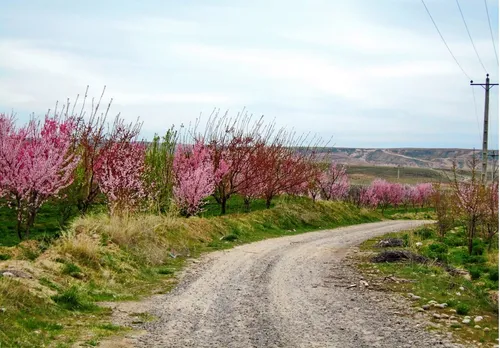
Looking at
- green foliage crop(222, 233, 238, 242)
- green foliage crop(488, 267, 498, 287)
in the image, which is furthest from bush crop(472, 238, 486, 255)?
green foliage crop(222, 233, 238, 242)

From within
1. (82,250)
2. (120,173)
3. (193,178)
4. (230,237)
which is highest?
A: (120,173)

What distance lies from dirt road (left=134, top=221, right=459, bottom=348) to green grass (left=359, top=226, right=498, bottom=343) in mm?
715

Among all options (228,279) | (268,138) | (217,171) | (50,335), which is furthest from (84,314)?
(268,138)

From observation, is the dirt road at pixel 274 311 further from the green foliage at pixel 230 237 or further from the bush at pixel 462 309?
the green foliage at pixel 230 237

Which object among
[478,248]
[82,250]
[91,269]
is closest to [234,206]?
[478,248]

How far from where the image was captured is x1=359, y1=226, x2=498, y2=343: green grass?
27.3ft

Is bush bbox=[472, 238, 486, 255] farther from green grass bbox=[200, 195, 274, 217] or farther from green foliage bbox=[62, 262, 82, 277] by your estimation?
green grass bbox=[200, 195, 274, 217]

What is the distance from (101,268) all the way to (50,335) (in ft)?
14.8

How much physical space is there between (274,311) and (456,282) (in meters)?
4.69

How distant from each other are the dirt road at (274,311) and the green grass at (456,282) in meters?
0.71

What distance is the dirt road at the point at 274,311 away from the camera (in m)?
6.96

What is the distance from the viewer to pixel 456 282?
36.0ft

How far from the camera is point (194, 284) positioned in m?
11.0

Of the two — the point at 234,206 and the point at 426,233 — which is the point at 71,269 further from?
the point at 234,206
